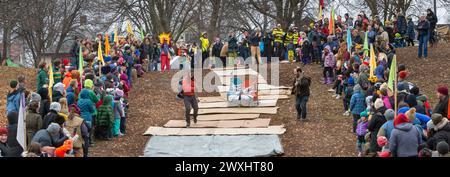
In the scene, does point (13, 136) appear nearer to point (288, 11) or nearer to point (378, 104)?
point (378, 104)

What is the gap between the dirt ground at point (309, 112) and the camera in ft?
61.0

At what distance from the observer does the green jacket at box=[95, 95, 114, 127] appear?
63.5 ft

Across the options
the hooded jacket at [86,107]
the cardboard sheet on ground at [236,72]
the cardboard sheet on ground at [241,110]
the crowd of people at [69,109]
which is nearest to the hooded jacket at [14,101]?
the crowd of people at [69,109]

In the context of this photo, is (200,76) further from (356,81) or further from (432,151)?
(432,151)

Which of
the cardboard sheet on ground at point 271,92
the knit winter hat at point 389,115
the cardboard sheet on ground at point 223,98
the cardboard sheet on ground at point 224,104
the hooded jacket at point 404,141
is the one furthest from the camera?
the cardboard sheet on ground at point 271,92

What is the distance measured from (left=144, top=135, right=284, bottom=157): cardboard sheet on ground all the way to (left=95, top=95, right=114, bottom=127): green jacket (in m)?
1.08

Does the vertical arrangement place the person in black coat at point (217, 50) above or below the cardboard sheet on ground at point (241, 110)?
above

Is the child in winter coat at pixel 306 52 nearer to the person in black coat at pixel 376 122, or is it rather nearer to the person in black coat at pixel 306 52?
the person in black coat at pixel 306 52

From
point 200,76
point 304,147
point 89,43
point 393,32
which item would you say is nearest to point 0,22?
point 89,43

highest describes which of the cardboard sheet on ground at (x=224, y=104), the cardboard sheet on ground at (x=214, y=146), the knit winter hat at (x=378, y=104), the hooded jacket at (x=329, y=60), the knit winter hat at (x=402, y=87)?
the hooded jacket at (x=329, y=60)

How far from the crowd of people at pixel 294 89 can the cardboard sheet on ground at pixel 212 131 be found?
2.14 ft

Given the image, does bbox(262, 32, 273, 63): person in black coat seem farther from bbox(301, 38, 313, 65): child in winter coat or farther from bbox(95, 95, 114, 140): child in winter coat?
bbox(95, 95, 114, 140): child in winter coat

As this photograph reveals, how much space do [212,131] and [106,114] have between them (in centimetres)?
276

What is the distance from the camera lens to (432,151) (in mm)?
12883
